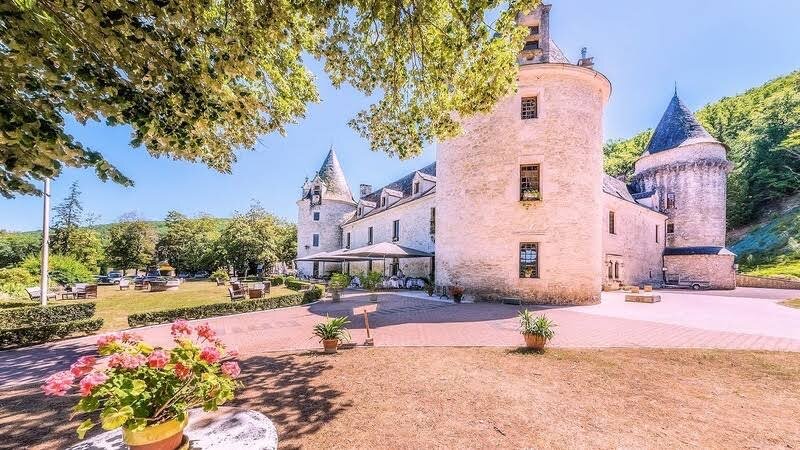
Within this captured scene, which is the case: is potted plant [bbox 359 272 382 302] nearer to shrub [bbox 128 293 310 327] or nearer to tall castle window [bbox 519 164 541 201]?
shrub [bbox 128 293 310 327]

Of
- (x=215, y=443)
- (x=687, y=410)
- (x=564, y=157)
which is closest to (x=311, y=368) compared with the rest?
(x=215, y=443)

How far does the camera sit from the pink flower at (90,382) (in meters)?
2.20

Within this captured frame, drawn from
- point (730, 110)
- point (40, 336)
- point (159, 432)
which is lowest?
point (40, 336)

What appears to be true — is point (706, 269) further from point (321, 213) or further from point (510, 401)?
point (321, 213)

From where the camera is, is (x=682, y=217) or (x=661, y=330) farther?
(x=682, y=217)

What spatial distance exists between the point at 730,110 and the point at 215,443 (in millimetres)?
81392

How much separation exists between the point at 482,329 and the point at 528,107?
11462 millimetres

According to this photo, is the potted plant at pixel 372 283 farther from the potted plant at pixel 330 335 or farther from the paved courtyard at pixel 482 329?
the potted plant at pixel 330 335

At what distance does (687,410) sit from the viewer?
14.9ft

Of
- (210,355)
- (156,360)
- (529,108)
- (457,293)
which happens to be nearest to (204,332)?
(210,355)

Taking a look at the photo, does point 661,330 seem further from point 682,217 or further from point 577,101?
point 682,217

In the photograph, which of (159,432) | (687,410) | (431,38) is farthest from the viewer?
(431,38)

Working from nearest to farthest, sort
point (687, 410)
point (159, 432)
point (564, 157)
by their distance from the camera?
point (159, 432), point (687, 410), point (564, 157)

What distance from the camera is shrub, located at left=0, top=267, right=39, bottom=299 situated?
57.8ft
